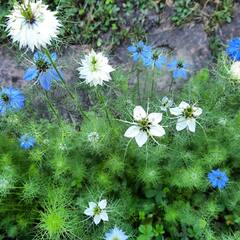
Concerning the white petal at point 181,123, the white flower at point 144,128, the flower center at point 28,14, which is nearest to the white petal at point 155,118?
the white flower at point 144,128

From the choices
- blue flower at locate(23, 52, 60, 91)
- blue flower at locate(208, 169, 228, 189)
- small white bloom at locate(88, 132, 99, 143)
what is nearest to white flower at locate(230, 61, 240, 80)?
blue flower at locate(208, 169, 228, 189)

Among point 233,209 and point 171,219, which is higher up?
point 233,209

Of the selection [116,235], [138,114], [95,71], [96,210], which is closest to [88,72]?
[95,71]

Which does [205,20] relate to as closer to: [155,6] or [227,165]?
[155,6]

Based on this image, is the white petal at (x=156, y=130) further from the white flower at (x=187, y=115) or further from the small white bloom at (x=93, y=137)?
the small white bloom at (x=93, y=137)

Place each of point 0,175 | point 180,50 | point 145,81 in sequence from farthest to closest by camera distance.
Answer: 1. point 180,50
2. point 145,81
3. point 0,175

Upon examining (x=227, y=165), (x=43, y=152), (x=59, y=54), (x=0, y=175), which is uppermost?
(x=59, y=54)

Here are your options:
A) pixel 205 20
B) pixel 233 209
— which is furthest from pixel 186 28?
pixel 233 209
